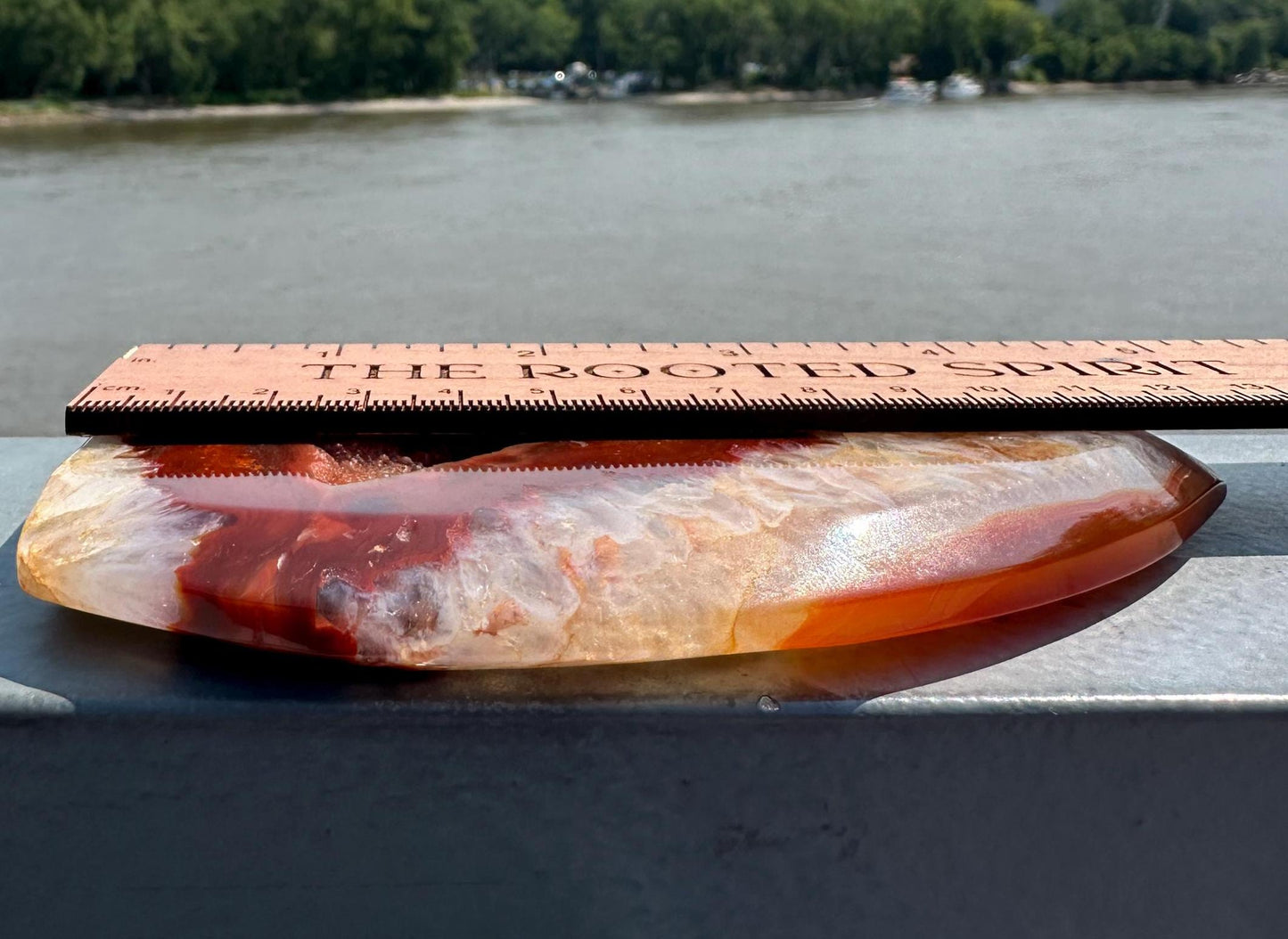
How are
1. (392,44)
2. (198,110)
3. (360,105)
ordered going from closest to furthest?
(360,105) → (198,110) → (392,44)

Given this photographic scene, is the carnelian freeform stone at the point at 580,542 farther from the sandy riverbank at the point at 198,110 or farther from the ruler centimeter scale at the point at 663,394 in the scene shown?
the sandy riverbank at the point at 198,110

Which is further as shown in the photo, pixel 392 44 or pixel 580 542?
pixel 392 44

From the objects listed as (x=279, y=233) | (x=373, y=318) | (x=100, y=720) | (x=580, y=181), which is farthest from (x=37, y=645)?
(x=580, y=181)

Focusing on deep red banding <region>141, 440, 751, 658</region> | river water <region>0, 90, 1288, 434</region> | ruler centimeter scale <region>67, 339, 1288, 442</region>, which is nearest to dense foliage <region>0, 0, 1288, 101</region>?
river water <region>0, 90, 1288, 434</region>

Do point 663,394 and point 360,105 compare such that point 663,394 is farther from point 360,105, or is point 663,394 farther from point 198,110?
point 198,110

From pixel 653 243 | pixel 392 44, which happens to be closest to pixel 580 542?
pixel 653 243

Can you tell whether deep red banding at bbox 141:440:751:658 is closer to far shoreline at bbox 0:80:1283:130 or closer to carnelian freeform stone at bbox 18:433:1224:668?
carnelian freeform stone at bbox 18:433:1224:668

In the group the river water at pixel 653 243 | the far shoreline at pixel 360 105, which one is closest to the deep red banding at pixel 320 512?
the river water at pixel 653 243
